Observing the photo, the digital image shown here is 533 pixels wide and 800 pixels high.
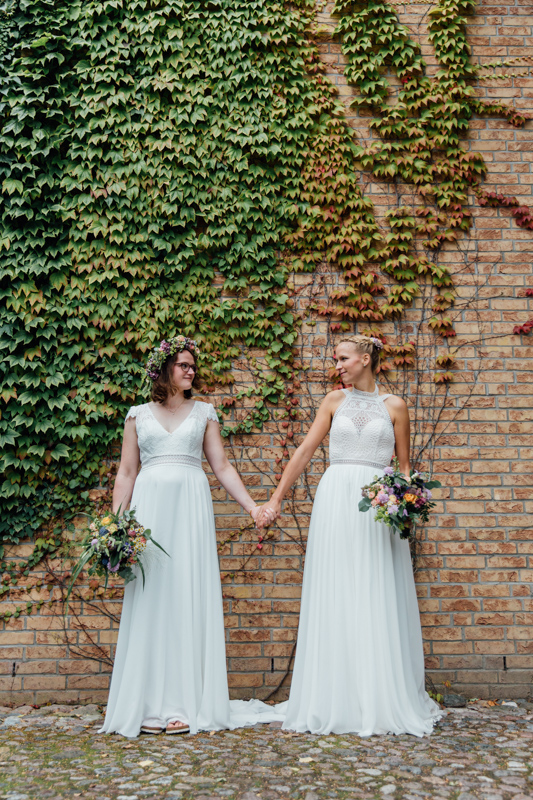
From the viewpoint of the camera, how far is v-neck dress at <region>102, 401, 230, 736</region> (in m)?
3.71

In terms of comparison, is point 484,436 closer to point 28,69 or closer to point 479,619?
point 479,619

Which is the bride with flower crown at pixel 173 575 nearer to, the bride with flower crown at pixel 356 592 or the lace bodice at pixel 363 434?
the bride with flower crown at pixel 356 592

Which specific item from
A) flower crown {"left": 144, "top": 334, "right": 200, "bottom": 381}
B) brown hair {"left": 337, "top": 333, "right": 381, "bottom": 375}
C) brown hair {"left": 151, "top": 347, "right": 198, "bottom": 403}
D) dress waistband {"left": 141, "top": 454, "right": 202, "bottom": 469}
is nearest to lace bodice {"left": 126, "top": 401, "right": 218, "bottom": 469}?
dress waistband {"left": 141, "top": 454, "right": 202, "bottom": 469}

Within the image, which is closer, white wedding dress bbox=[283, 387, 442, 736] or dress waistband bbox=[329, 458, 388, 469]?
white wedding dress bbox=[283, 387, 442, 736]

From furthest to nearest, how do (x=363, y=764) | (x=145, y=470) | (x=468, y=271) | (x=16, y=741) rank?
(x=468, y=271) → (x=145, y=470) → (x=16, y=741) → (x=363, y=764)

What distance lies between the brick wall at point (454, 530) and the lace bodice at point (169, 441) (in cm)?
75

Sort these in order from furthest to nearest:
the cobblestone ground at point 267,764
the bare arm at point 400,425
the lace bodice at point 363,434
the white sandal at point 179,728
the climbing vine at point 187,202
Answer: the climbing vine at point 187,202 → the bare arm at point 400,425 → the lace bodice at point 363,434 → the white sandal at point 179,728 → the cobblestone ground at point 267,764

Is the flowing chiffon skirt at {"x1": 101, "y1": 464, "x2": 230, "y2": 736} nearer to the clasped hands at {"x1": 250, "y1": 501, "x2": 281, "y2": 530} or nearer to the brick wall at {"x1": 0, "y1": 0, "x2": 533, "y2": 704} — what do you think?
the clasped hands at {"x1": 250, "y1": 501, "x2": 281, "y2": 530}

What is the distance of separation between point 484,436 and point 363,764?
2.54 m

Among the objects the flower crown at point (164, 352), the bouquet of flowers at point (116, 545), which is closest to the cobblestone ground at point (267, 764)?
the bouquet of flowers at point (116, 545)

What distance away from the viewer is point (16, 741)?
11.9 feet

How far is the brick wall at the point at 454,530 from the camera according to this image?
4.59m

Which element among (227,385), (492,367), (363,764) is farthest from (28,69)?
(363,764)

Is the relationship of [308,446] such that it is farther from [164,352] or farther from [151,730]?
[151,730]
